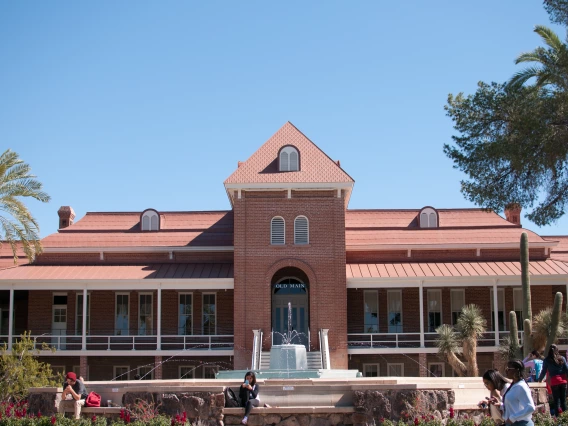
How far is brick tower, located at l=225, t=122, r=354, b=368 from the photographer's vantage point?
111 feet

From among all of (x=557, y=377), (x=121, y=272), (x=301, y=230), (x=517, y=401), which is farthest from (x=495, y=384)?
(x=121, y=272)

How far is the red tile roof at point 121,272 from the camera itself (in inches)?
1400

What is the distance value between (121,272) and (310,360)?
31.6ft

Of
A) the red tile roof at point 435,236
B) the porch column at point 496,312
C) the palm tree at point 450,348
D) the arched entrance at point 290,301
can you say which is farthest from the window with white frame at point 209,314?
the porch column at point 496,312

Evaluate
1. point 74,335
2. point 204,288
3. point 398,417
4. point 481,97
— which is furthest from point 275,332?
point 398,417

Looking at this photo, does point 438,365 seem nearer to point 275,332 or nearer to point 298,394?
point 275,332

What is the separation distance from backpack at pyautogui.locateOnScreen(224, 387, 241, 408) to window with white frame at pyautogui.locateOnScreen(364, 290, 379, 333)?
19586 mm

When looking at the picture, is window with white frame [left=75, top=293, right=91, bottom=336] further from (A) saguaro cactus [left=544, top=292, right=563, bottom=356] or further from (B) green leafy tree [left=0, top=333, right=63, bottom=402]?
(A) saguaro cactus [left=544, top=292, right=563, bottom=356]

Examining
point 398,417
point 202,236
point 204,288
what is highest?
point 202,236

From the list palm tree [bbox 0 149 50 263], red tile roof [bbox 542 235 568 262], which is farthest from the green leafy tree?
red tile roof [bbox 542 235 568 262]

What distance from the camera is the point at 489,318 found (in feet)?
120

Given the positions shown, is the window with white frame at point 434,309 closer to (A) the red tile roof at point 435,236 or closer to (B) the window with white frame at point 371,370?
(A) the red tile roof at point 435,236

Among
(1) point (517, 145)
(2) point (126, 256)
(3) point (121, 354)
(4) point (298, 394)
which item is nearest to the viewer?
(4) point (298, 394)

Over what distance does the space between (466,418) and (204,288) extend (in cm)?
2012
